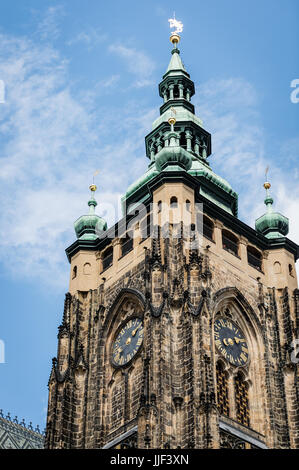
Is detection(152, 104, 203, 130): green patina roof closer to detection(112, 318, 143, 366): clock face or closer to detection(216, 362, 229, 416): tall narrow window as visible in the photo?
detection(112, 318, 143, 366): clock face

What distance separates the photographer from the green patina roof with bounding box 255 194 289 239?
4747 centimetres

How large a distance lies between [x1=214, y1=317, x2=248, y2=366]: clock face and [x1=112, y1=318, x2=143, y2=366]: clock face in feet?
9.12

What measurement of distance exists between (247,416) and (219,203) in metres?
10.9

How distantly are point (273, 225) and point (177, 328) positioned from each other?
33.6 feet

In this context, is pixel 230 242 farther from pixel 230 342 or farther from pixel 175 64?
pixel 175 64

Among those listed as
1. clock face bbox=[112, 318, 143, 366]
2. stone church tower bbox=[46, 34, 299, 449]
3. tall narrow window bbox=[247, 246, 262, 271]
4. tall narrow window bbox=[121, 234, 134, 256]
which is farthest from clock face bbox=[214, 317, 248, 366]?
tall narrow window bbox=[121, 234, 134, 256]

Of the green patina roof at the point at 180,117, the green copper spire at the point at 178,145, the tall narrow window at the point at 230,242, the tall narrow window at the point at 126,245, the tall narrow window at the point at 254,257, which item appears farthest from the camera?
the green patina roof at the point at 180,117

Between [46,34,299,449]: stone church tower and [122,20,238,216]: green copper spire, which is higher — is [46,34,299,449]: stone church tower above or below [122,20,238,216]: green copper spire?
below

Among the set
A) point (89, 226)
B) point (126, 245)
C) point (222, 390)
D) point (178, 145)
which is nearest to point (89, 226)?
point (89, 226)

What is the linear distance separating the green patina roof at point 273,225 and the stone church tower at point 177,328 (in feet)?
0.19

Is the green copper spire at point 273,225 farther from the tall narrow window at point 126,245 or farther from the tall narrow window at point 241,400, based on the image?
the tall narrow window at point 241,400

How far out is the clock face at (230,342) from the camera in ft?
135

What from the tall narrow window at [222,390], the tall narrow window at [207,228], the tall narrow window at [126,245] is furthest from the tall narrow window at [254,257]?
the tall narrow window at [222,390]
